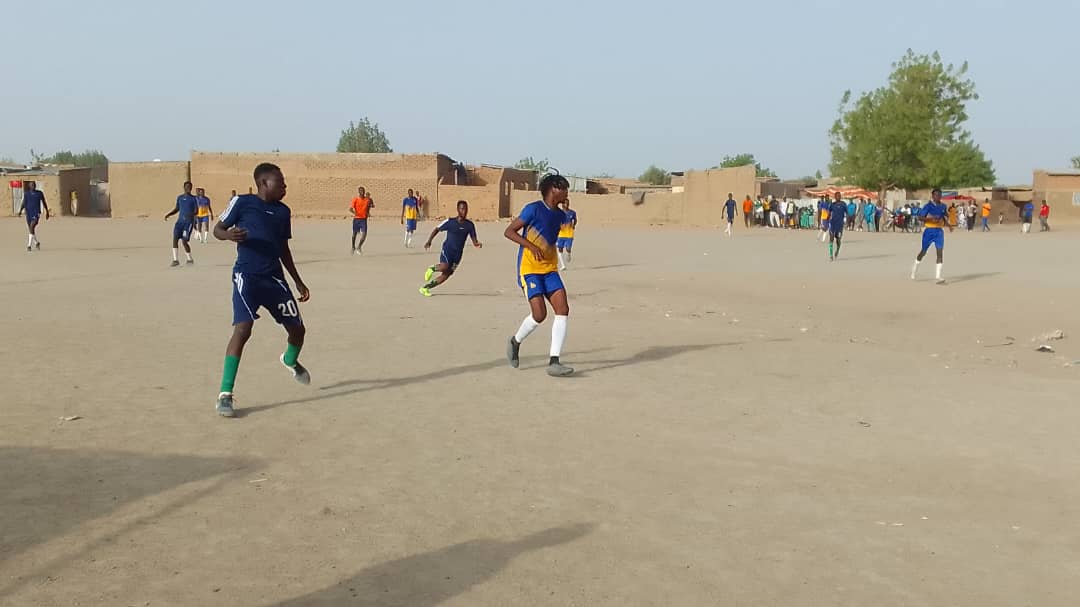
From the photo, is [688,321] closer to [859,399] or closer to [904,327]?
[904,327]

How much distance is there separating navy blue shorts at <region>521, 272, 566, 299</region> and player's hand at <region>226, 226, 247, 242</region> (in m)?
2.91

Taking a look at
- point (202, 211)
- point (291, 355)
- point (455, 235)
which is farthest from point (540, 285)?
point (202, 211)

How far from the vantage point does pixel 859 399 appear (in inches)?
314

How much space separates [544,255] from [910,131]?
6027 cm

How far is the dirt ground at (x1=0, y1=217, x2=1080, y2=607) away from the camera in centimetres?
401

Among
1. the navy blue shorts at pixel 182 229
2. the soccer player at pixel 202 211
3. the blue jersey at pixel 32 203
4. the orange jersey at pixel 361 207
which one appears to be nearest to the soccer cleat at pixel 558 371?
the navy blue shorts at pixel 182 229

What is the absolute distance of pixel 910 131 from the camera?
63.0 meters

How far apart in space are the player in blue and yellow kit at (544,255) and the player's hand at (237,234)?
262 cm

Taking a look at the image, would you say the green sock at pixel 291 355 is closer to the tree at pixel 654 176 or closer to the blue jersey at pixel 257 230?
the blue jersey at pixel 257 230

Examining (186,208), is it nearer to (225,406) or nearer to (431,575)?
(225,406)

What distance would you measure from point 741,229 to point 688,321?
32.4 metres

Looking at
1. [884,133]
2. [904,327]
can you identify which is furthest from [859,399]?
[884,133]

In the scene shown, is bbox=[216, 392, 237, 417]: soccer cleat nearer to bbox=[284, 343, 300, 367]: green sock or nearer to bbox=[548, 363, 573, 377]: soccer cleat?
bbox=[284, 343, 300, 367]: green sock

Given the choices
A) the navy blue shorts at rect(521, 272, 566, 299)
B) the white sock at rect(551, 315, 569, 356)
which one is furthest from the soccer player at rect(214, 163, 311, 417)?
the white sock at rect(551, 315, 569, 356)
